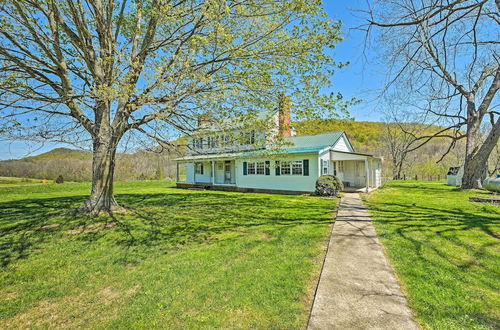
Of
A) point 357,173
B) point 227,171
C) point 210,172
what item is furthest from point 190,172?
point 357,173

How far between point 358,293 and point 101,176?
8.26m

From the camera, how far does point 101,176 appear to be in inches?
311

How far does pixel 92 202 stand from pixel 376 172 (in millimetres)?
18979

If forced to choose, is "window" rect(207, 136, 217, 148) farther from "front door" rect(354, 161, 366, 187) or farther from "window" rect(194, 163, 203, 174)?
"front door" rect(354, 161, 366, 187)

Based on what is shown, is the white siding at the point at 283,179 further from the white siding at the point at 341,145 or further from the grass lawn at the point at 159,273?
the grass lawn at the point at 159,273

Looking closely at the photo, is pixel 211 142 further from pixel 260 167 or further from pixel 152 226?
pixel 260 167

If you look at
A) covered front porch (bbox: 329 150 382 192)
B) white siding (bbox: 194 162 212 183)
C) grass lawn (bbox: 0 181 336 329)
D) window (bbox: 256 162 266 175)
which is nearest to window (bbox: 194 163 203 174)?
white siding (bbox: 194 162 212 183)

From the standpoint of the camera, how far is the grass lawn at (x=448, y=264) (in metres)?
2.55

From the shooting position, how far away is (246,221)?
7266 millimetres

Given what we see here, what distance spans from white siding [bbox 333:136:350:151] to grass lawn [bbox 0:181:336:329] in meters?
11.2

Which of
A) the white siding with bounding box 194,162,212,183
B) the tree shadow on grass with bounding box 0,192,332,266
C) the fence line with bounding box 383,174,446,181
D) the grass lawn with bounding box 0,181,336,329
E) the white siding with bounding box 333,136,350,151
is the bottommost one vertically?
the grass lawn with bounding box 0,181,336,329

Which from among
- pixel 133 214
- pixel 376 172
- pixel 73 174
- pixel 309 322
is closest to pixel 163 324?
pixel 309 322

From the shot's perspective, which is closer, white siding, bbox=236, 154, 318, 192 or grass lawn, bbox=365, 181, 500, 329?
grass lawn, bbox=365, 181, 500, 329

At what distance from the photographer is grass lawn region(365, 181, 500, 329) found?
2.55 m
